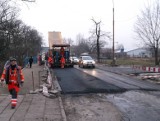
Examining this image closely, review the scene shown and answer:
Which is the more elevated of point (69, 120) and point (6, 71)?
point (6, 71)

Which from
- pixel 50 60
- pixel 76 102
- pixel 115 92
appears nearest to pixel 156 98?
pixel 115 92

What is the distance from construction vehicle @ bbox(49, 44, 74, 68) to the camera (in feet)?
132

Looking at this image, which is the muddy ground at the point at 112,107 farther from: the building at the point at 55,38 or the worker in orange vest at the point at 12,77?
the building at the point at 55,38

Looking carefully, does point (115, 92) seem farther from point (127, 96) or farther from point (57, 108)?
point (57, 108)

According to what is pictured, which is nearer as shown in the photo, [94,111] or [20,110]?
[20,110]

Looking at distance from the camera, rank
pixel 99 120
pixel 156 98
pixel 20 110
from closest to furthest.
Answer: pixel 99 120 → pixel 20 110 → pixel 156 98


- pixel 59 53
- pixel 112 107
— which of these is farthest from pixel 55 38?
pixel 112 107

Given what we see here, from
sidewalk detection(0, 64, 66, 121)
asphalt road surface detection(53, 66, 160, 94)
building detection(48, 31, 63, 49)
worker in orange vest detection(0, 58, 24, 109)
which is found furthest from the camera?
building detection(48, 31, 63, 49)

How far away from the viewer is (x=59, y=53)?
40.8 m

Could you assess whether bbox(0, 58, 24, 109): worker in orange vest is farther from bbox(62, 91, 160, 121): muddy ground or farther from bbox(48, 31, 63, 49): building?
bbox(48, 31, 63, 49): building

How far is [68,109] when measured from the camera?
10555mm

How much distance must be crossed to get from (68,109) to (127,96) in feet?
12.8

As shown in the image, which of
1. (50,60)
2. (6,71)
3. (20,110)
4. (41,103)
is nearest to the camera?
(20,110)

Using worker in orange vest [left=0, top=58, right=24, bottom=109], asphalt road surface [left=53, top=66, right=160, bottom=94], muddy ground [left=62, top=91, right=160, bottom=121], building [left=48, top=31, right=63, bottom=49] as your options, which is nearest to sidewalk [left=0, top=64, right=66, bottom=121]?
muddy ground [left=62, top=91, right=160, bottom=121]
